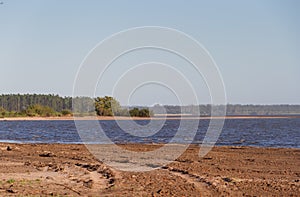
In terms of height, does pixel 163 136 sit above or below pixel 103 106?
below

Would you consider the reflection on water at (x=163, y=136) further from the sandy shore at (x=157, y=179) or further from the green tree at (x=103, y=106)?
the green tree at (x=103, y=106)

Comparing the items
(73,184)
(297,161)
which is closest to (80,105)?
(297,161)

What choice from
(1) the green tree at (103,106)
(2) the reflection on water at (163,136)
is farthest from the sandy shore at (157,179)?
(1) the green tree at (103,106)

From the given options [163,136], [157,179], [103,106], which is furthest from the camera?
[103,106]

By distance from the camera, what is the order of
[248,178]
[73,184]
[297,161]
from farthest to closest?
[297,161]
[248,178]
[73,184]

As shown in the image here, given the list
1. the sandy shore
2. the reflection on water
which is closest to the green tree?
the reflection on water

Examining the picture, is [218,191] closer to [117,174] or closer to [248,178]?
[248,178]

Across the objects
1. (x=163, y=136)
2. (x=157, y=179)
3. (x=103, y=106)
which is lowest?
(x=157, y=179)

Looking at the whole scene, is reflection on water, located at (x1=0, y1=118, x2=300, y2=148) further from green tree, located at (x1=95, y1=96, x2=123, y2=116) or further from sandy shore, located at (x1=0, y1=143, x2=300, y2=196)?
green tree, located at (x1=95, y1=96, x2=123, y2=116)

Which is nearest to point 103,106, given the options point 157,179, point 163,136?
point 163,136

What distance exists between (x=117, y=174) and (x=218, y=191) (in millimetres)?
5315

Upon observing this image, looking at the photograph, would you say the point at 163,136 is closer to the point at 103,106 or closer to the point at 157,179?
the point at 157,179

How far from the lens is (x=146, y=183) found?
18.5m

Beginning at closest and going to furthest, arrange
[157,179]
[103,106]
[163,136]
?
1. [157,179]
2. [163,136]
3. [103,106]
